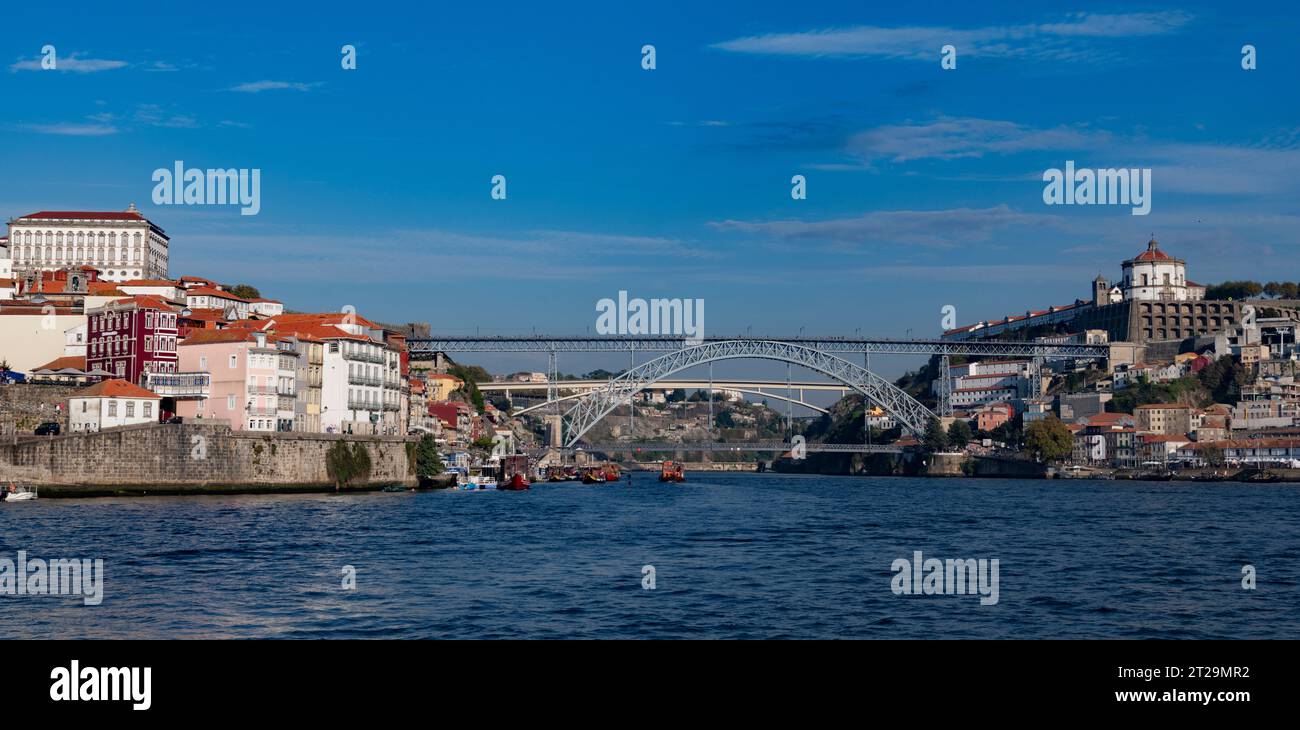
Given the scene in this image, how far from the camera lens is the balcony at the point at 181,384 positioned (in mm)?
47438

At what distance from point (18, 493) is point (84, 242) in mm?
46036

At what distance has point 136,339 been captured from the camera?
5038 centimetres

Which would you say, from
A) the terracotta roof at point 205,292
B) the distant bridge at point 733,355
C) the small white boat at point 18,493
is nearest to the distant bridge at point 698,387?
the distant bridge at point 733,355

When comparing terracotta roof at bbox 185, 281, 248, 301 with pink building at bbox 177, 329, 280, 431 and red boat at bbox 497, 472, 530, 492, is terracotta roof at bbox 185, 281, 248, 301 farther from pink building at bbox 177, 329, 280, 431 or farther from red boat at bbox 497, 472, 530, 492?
pink building at bbox 177, 329, 280, 431

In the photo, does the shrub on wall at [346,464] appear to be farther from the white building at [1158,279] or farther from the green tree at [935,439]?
the white building at [1158,279]

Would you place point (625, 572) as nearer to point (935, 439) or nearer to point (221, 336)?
point (221, 336)

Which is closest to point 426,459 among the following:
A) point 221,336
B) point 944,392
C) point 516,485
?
point 516,485

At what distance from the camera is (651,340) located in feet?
361

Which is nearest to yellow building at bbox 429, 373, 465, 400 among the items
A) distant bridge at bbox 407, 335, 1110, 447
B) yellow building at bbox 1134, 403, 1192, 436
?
distant bridge at bbox 407, 335, 1110, 447

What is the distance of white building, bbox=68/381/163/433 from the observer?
4419 centimetres

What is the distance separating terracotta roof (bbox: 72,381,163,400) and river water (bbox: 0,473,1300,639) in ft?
24.2
